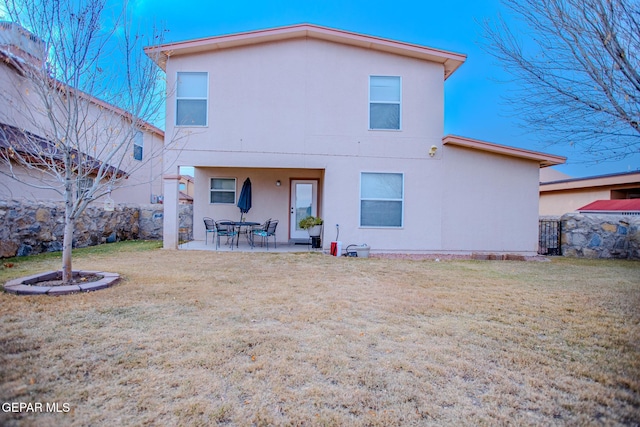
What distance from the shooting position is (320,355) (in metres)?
2.81

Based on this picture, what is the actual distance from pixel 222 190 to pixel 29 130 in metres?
5.47

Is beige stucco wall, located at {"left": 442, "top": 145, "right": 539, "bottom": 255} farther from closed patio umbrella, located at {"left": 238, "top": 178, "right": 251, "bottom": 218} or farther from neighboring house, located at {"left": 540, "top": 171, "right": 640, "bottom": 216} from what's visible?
neighboring house, located at {"left": 540, "top": 171, "right": 640, "bottom": 216}

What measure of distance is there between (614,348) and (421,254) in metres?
6.29

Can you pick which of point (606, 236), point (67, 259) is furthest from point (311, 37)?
point (606, 236)

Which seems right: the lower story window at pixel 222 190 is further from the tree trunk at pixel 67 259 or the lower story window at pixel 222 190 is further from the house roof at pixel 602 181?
the house roof at pixel 602 181

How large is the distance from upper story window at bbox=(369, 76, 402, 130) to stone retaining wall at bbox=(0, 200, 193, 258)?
24.2 ft

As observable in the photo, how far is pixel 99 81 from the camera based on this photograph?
5547mm

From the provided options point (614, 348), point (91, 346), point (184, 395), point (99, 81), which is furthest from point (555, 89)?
point (99, 81)

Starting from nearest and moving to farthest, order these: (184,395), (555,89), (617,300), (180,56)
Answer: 1. (184,395)
2. (555,89)
3. (617,300)
4. (180,56)

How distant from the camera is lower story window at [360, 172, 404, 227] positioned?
9391 millimetres

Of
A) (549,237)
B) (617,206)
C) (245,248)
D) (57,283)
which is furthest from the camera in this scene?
(617,206)

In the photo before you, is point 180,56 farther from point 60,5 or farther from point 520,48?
point 520,48

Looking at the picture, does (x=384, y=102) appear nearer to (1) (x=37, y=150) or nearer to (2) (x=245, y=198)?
(2) (x=245, y=198)

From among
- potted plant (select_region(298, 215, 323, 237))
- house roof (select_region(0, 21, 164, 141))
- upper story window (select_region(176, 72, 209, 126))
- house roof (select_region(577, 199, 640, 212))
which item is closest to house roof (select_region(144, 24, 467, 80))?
upper story window (select_region(176, 72, 209, 126))
